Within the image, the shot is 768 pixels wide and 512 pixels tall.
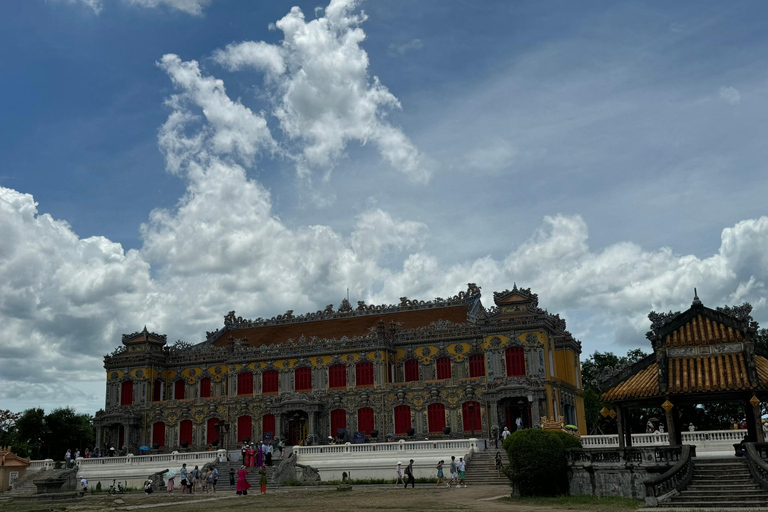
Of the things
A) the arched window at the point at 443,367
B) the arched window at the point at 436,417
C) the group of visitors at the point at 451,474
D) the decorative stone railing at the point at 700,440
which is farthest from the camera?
the arched window at the point at 443,367

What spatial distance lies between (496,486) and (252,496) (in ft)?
32.9

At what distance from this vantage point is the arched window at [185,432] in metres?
54.6

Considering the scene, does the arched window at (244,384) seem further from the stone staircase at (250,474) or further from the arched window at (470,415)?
the arched window at (470,415)

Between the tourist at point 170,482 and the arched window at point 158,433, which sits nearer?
the tourist at point 170,482

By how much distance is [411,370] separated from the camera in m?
51.2

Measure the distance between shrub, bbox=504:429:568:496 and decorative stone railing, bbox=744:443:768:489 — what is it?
5918 mm

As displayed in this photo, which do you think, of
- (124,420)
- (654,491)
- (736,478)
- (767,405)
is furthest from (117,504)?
(767,405)

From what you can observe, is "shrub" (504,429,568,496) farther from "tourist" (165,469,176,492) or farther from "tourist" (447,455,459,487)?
"tourist" (165,469,176,492)

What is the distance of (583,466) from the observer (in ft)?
81.6

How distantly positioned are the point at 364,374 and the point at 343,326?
5.76 metres

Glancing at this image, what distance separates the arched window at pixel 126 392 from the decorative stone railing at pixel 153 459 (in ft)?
35.8

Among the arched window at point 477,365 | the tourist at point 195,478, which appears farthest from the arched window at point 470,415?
the tourist at point 195,478

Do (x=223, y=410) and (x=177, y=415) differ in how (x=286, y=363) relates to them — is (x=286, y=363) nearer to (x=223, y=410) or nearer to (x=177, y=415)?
(x=223, y=410)

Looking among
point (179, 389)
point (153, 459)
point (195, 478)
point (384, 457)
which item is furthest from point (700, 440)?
point (179, 389)
